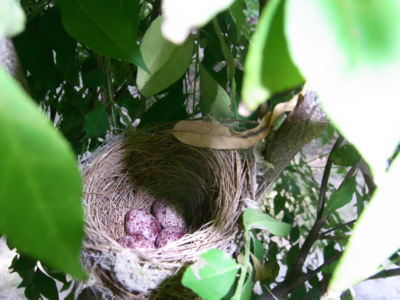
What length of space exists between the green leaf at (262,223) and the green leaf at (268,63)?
32cm

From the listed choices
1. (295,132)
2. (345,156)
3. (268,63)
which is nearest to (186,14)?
(268,63)

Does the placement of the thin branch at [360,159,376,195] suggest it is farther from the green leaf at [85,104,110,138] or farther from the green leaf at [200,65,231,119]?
the green leaf at [85,104,110,138]

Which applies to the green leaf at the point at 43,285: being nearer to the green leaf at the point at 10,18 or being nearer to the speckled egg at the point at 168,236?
the speckled egg at the point at 168,236

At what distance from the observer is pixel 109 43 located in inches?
11.8

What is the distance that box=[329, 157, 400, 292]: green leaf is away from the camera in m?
0.16

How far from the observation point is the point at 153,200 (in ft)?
2.66

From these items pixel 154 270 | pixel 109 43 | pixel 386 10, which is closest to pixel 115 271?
pixel 154 270

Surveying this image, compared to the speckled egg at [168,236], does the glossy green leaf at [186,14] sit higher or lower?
higher

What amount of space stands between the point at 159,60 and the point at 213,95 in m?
0.11

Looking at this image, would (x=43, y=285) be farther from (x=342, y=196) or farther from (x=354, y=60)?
(x=354, y=60)

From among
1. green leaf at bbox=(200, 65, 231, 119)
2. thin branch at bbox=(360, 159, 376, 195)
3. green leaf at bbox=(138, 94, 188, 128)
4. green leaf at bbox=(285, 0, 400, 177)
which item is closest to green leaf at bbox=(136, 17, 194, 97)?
green leaf at bbox=(200, 65, 231, 119)

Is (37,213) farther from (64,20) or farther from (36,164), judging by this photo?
(64,20)

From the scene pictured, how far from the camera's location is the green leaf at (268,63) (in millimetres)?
142

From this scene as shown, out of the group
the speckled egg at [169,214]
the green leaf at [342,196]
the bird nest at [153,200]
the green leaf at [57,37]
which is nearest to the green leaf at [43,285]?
the bird nest at [153,200]
